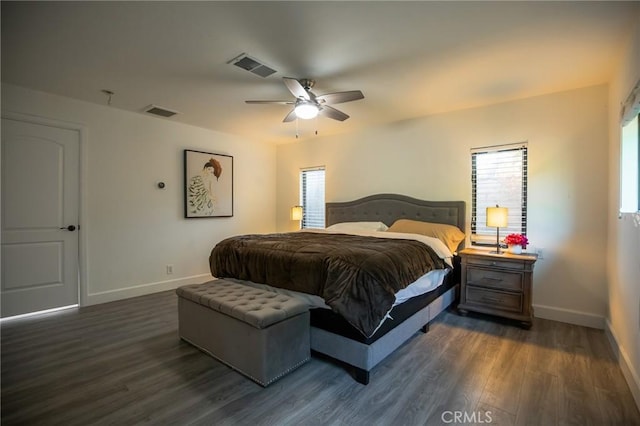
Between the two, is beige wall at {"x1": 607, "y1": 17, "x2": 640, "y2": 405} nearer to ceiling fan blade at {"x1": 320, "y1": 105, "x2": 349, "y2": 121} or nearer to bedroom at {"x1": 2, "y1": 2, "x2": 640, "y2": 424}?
bedroom at {"x1": 2, "y1": 2, "x2": 640, "y2": 424}

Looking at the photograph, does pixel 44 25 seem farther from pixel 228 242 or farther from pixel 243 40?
pixel 228 242

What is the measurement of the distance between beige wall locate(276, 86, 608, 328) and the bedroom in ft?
0.04

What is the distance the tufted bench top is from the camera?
212 centimetres

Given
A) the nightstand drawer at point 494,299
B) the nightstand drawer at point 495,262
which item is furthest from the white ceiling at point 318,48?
the nightstand drawer at point 494,299

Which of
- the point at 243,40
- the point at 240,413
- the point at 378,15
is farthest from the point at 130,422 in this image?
the point at 378,15

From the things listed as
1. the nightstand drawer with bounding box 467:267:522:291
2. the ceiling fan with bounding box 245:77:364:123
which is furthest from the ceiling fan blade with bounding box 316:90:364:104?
the nightstand drawer with bounding box 467:267:522:291

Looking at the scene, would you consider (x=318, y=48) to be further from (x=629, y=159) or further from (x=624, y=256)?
(x=624, y=256)

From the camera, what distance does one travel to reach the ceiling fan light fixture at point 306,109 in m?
3.03

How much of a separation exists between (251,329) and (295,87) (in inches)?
81.9

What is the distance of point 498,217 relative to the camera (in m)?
3.39

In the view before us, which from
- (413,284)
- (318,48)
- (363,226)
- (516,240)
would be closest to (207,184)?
(363,226)

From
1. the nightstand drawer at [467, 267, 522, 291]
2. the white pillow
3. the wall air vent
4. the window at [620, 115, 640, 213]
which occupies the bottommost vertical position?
the nightstand drawer at [467, 267, 522, 291]

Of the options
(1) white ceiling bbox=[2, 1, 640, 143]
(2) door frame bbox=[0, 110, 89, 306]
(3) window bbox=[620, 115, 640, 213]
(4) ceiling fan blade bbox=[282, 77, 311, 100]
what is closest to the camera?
(1) white ceiling bbox=[2, 1, 640, 143]

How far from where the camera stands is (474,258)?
3443 millimetres
